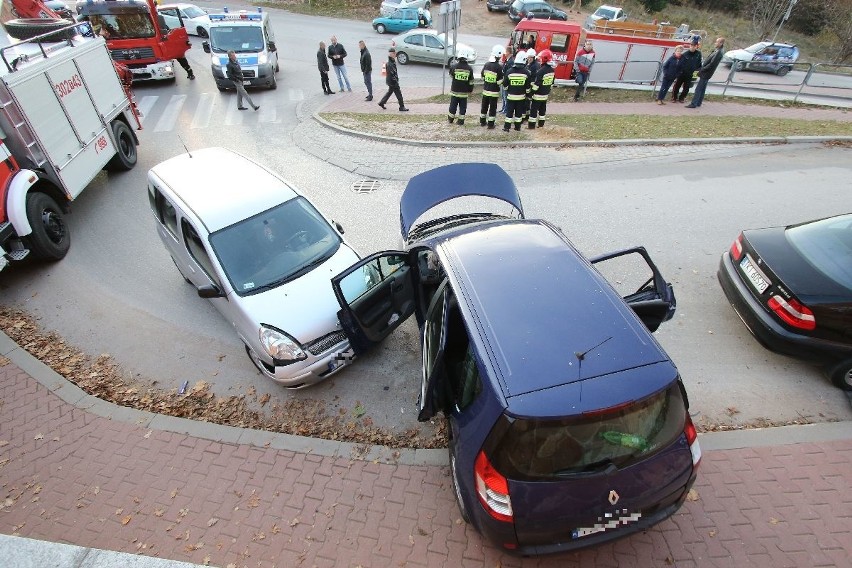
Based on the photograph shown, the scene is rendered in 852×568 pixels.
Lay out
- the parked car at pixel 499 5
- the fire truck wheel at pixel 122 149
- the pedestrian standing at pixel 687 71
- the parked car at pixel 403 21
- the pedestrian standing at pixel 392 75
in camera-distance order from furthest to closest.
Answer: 1. the parked car at pixel 499 5
2. the parked car at pixel 403 21
3. the pedestrian standing at pixel 687 71
4. the pedestrian standing at pixel 392 75
5. the fire truck wheel at pixel 122 149

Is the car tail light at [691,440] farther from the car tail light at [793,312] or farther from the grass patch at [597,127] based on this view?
the grass patch at [597,127]

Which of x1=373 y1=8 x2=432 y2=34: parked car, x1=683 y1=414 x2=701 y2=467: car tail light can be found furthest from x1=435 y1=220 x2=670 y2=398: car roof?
x1=373 y1=8 x2=432 y2=34: parked car

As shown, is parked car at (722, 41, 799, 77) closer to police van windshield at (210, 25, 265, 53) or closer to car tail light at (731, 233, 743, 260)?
car tail light at (731, 233, 743, 260)

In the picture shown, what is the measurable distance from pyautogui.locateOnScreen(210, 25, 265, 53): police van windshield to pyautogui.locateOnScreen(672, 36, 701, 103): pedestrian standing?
517 inches

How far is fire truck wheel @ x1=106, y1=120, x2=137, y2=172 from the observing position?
9133 millimetres

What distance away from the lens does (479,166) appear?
5617 millimetres

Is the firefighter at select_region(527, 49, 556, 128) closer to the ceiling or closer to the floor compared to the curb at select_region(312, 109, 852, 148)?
closer to the ceiling

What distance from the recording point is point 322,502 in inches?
148

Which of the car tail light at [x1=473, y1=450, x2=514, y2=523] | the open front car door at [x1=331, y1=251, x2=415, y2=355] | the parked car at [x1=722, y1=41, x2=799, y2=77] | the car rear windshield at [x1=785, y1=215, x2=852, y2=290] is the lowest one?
the parked car at [x1=722, y1=41, x2=799, y2=77]

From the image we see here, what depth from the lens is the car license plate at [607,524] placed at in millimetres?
2773

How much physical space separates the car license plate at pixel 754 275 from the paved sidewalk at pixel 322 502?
1.46 m

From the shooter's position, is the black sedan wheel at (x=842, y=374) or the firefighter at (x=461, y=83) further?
the firefighter at (x=461, y=83)

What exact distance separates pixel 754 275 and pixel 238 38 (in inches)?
629

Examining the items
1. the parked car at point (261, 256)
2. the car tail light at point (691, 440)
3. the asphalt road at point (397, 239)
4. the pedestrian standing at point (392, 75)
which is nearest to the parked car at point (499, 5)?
the pedestrian standing at point (392, 75)
